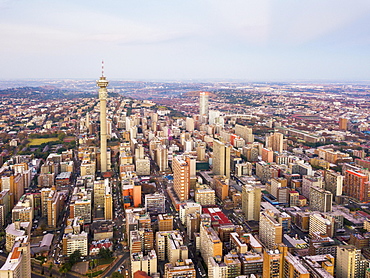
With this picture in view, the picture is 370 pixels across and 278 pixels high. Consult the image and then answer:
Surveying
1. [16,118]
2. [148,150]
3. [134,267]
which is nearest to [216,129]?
[148,150]

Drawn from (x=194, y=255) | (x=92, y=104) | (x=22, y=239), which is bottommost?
(x=194, y=255)

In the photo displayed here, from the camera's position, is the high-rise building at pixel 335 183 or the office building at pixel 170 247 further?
the high-rise building at pixel 335 183

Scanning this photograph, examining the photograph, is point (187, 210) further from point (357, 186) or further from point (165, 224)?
point (357, 186)

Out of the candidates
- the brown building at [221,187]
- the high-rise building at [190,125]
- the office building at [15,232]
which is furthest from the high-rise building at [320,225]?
the high-rise building at [190,125]

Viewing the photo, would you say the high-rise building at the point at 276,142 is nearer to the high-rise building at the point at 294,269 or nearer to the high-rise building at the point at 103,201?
the high-rise building at the point at 103,201

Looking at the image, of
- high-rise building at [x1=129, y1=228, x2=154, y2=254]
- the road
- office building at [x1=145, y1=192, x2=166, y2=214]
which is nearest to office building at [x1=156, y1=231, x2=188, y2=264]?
high-rise building at [x1=129, y1=228, x2=154, y2=254]

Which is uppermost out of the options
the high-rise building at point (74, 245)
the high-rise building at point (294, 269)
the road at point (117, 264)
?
the high-rise building at point (294, 269)

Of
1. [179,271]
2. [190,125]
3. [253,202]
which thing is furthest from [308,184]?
[190,125]

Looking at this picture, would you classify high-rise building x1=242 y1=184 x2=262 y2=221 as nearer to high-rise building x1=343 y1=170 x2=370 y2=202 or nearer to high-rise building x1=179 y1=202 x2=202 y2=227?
high-rise building x1=179 y1=202 x2=202 y2=227

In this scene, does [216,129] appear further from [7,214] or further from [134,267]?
[134,267]

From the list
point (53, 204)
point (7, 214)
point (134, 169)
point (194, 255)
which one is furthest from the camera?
point (134, 169)
